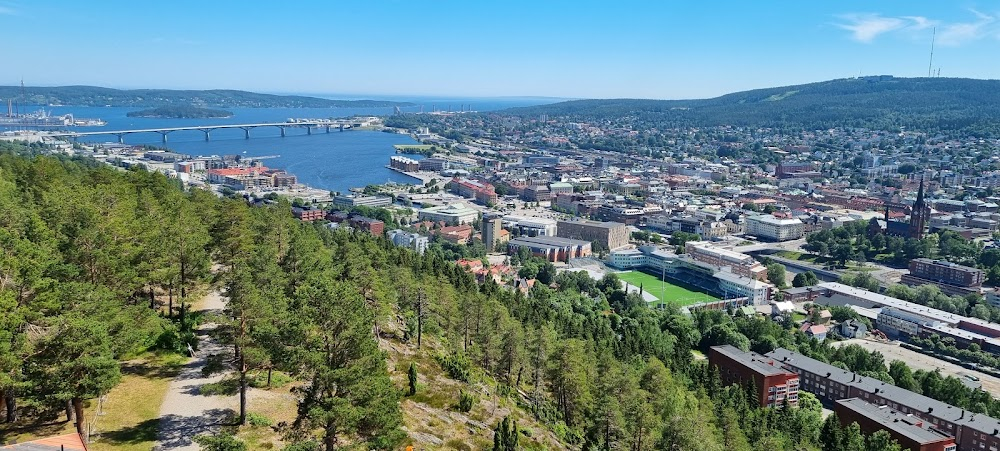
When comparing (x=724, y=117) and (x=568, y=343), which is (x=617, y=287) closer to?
(x=568, y=343)

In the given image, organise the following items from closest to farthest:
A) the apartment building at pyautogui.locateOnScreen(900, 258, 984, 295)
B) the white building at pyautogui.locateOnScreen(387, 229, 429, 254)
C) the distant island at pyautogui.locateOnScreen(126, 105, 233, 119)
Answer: the apartment building at pyautogui.locateOnScreen(900, 258, 984, 295)
the white building at pyautogui.locateOnScreen(387, 229, 429, 254)
the distant island at pyautogui.locateOnScreen(126, 105, 233, 119)

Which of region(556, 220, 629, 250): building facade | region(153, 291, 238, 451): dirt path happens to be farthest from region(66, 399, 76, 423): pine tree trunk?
region(556, 220, 629, 250): building facade

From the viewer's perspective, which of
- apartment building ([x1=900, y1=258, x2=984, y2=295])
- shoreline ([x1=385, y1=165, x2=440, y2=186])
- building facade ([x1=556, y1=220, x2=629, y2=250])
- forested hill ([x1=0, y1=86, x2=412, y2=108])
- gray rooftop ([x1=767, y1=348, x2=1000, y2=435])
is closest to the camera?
gray rooftop ([x1=767, y1=348, x2=1000, y2=435])

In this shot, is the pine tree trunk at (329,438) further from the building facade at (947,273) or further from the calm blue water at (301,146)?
the calm blue water at (301,146)

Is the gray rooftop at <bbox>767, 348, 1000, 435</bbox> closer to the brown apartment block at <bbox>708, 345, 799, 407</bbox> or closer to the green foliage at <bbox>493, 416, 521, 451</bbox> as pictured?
the brown apartment block at <bbox>708, 345, 799, 407</bbox>

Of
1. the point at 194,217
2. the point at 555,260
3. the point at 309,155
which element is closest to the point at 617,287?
the point at 555,260

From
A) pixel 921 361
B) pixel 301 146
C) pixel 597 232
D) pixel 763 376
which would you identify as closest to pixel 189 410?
pixel 763 376

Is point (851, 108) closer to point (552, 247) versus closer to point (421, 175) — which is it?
point (421, 175)
